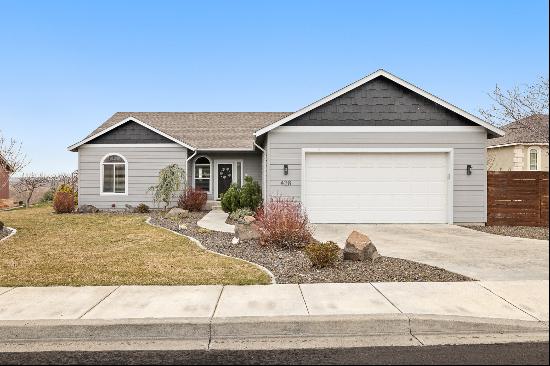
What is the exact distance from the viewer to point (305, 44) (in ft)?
46.8

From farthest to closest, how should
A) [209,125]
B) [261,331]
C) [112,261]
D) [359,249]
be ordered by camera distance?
[209,125]
[112,261]
[359,249]
[261,331]

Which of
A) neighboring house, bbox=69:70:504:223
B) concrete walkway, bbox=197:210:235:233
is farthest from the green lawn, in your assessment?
neighboring house, bbox=69:70:504:223

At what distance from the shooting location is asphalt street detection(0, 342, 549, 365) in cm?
403

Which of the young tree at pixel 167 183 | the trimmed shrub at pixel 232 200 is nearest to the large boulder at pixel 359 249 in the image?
the trimmed shrub at pixel 232 200

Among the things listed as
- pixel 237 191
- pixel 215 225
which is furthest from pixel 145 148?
pixel 215 225

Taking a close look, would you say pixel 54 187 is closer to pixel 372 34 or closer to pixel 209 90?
pixel 209 90

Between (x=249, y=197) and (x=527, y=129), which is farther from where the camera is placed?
(x=249, y=197)

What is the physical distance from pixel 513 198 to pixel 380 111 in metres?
5.58

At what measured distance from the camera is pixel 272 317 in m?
4.94

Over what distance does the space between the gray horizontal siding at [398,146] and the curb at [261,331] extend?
9861 mm

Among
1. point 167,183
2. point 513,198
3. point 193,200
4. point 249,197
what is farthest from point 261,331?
point 167,183

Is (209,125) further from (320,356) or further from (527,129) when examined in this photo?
(320,356)

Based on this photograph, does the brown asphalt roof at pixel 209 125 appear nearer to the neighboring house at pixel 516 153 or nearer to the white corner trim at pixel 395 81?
the white corner trim at pixel 395 81

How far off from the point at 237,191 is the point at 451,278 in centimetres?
1158
